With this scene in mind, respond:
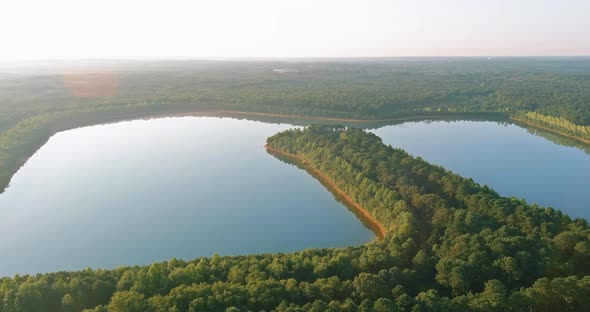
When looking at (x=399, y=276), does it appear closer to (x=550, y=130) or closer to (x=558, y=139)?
(x=558, y=139)

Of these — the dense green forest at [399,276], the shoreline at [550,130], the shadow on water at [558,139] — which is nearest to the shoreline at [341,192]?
the dense green forest at [399,276]

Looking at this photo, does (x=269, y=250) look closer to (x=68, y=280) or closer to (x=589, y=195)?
(x=68, y=280)

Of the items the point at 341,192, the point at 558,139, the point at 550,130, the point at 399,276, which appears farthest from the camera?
the point at 550,130

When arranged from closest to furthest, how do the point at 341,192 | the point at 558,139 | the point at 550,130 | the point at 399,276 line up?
the point at 399,276 → the point at 341,192 → the point at 558,139 → the point at 550,130

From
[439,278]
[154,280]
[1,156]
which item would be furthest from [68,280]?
[1,156]

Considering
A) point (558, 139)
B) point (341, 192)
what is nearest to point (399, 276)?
point (341, 192)
